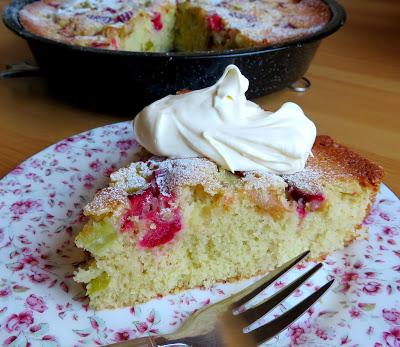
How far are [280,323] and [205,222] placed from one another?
0.31 m

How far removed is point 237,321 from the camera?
102 cm

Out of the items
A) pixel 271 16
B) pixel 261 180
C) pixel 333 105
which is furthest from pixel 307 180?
pixel 271 16

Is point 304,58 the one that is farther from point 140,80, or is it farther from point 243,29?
point 140,80

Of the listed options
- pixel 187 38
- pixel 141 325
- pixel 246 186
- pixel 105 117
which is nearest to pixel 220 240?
pixel 246 186

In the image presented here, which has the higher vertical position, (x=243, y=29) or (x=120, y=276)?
(x=243, y=29)

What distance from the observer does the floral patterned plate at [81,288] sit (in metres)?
1.01

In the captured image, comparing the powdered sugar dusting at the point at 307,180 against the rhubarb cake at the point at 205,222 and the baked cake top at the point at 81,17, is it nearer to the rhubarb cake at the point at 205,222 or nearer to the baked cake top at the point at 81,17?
the rhubarb cake at the point at 205,222

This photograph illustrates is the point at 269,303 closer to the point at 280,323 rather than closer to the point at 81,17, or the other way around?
the point at 280,323

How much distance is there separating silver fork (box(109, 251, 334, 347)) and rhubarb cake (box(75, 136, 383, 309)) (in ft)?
0.44

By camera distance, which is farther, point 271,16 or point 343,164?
point 271,16

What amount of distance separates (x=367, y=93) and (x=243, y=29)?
573mm

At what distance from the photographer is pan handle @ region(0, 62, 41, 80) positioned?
6.97 ft

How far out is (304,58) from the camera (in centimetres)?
186

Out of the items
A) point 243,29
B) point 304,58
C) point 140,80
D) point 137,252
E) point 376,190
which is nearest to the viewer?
point 137,252
